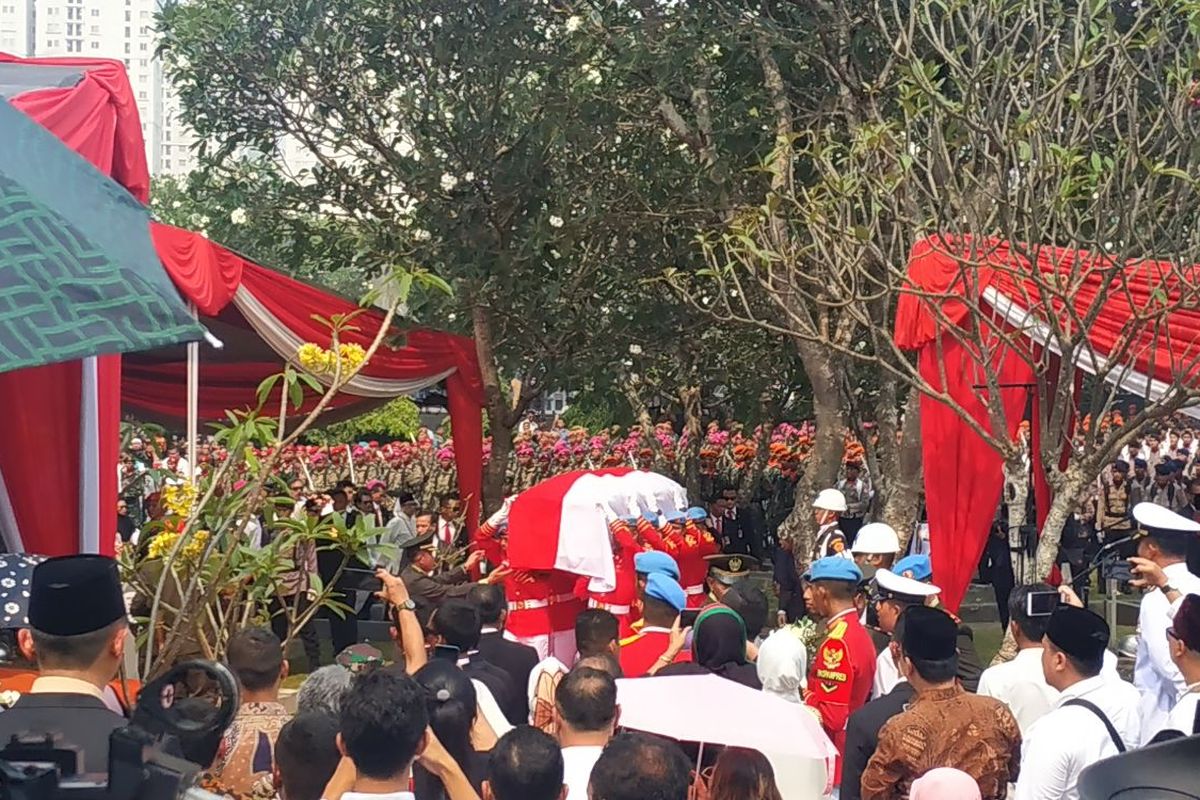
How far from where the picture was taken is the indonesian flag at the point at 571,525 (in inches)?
343

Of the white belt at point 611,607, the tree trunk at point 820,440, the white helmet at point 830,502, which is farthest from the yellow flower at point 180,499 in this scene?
the tree trunk at point 820,440

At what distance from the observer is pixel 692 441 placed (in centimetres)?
1741

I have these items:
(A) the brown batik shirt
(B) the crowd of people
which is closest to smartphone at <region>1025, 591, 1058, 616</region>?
(B) the crowd of people

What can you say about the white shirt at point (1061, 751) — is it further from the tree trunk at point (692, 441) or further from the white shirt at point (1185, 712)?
the tree trunk at point (692, 441)

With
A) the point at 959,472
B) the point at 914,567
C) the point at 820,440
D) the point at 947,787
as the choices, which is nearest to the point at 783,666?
the point at 947,787

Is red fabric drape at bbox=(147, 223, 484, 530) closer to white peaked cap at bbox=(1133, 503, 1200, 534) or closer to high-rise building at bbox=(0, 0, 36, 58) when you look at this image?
white peaked cap at bbox=(1133, 503, 1200, 534)

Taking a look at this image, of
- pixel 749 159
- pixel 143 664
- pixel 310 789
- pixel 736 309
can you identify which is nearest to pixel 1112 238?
pixel 749 159

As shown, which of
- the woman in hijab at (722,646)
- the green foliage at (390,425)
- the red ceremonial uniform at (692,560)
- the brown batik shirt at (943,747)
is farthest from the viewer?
the green foliage at (390,425)

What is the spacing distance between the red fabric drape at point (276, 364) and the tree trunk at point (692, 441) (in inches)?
149

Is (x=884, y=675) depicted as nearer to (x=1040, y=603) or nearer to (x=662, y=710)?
(x=1040, y=603)

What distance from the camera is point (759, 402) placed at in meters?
17.3

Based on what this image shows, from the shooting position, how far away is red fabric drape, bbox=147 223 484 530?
9.30m

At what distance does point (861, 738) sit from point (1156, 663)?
160cm

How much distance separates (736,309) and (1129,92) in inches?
217
